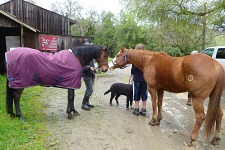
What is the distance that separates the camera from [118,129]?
455 cm

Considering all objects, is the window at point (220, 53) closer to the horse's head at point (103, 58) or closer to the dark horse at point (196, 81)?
the dark horse at point (196, 81)

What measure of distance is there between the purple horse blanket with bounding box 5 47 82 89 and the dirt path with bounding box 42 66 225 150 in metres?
0.97

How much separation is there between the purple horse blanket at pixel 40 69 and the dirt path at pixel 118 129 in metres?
0.97

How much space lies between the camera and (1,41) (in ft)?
40.3

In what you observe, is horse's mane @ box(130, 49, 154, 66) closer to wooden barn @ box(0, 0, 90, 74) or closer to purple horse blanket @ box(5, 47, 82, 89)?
purple horse blanket @ box(5, 47, 82, 89)

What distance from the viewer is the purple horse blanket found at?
4516 millimetres

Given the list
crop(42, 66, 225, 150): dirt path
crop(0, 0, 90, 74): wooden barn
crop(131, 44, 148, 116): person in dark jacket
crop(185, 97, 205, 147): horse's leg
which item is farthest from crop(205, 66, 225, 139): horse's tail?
crop(0, 0, 90, 74): wooden barn

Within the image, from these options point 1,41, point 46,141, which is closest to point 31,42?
point 1,41

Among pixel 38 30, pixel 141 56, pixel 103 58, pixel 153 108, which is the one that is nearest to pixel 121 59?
pixel 103 58

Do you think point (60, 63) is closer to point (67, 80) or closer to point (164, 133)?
point (67, 80)

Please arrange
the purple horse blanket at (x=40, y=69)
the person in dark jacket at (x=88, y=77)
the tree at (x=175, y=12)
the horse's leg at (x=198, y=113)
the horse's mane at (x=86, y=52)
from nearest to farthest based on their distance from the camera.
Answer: the horse's leg at (x=198, y=113), the purple horse blanket at (x=40, y=69), the horse's mane at (x=86, y=52), the person in dark jacket at (x=88, y=77), the tree at (x=175, y=12)

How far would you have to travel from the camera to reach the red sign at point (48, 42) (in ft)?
48.5

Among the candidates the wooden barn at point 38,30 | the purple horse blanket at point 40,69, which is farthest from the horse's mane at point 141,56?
the wooden barn at point 38,30

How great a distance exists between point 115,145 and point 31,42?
37.4ft
